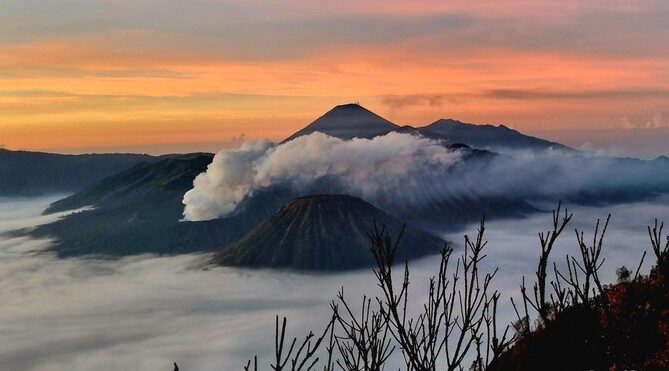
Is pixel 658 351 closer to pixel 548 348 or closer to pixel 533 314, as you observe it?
pixel 548 348

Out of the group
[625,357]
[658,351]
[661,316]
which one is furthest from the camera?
[661,316]

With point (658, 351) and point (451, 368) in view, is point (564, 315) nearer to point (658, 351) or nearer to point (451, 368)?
point (451, 368)

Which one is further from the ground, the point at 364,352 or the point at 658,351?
the point at 364,352

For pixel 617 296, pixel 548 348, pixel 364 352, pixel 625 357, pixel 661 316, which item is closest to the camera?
pixel 364 352

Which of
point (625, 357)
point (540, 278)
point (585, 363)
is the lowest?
point (585, 363)

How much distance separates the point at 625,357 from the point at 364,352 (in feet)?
19.7

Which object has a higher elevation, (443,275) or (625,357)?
(443,275)

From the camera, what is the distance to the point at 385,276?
11.0 m

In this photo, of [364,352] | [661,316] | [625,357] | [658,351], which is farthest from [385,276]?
[661,316]

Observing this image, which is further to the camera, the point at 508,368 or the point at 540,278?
the point at 508,368

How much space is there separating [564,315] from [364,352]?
3.81 metres

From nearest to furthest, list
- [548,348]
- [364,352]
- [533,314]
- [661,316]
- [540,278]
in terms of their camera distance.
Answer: [540,278] < [364,352] < [661,316] < [548,348] < [533,314]

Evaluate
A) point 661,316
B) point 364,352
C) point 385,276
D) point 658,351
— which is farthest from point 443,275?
point 661,316

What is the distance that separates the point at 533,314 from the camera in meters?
191
